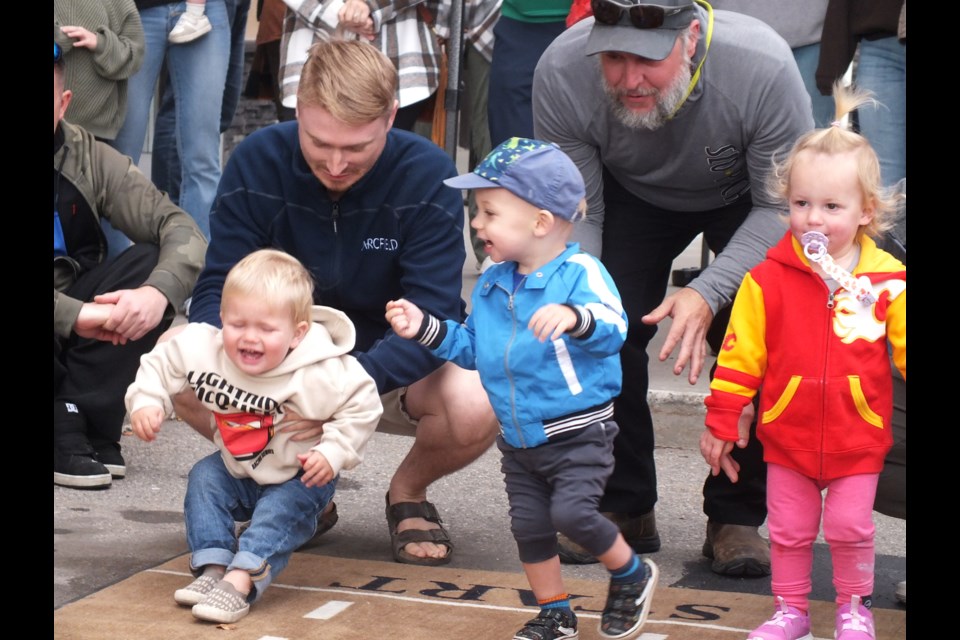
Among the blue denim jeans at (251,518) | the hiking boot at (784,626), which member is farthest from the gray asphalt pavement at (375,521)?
the hiking boot at (784,626)

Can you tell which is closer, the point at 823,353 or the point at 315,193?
the point at 823,353

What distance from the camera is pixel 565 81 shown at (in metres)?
3.86

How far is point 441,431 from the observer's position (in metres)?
3.88

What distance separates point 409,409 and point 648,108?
41.2 inches

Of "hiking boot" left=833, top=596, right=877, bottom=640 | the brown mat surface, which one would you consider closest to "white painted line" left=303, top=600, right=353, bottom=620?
the brown mat surface

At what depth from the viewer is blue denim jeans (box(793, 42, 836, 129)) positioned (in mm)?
5324

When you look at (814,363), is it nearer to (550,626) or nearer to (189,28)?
(550,626)

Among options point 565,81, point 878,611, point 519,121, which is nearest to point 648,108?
point 565,81

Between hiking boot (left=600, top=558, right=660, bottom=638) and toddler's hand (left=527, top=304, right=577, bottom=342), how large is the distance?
62 centimetres

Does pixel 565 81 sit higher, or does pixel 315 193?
pixel 565 81

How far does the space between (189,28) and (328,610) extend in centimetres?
304

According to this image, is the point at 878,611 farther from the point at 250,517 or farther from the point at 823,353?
the point at 250,517

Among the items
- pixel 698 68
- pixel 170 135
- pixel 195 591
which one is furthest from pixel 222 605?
pixel 170 135

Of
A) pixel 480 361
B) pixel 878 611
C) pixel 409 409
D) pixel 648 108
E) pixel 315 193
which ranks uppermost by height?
pixel 648 108
